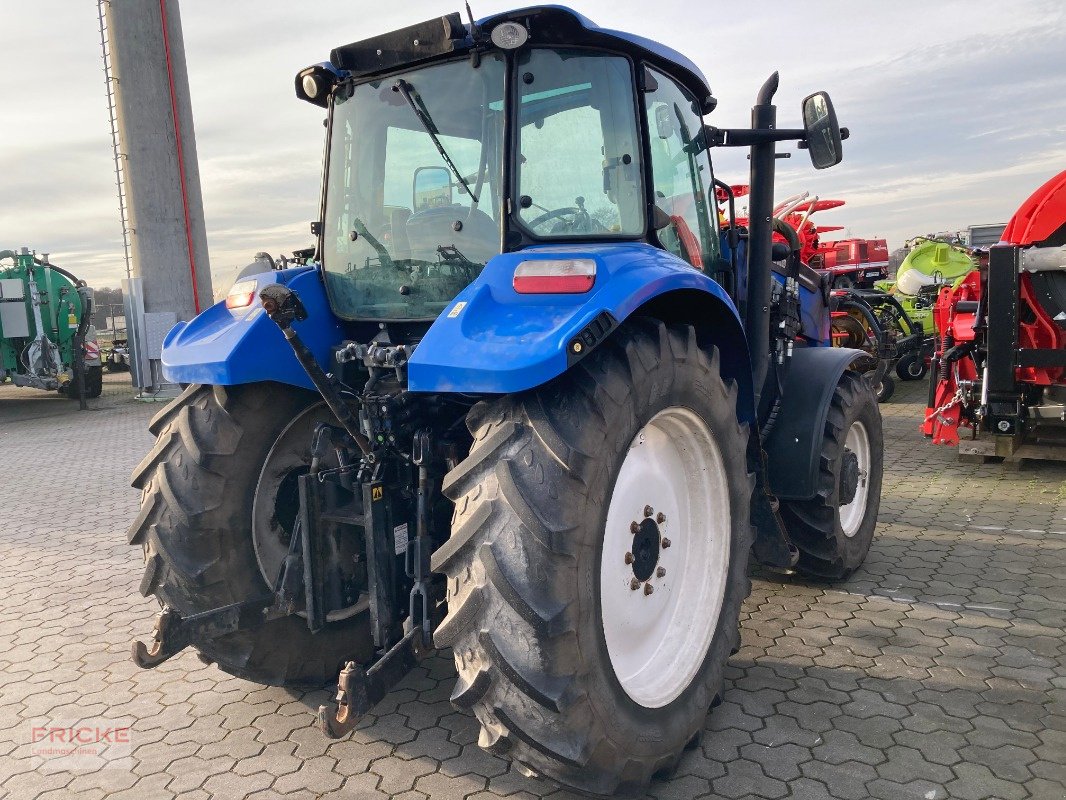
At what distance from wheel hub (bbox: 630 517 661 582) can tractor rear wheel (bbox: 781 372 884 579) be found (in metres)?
1.54

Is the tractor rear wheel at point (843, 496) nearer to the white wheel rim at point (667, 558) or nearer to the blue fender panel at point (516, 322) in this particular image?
the white wheel rim at point (667, 558)

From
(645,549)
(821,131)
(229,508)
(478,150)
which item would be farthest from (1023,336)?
(229,508)

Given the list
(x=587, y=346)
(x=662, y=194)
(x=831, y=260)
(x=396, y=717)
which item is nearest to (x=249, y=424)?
(x=396, y=717)

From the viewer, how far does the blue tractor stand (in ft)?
7.02

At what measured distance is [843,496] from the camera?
4.18 metres

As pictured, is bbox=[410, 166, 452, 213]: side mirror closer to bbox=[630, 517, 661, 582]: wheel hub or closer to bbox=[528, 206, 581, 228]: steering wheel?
bbox=[528, 206, 581, 228]: steering wheel

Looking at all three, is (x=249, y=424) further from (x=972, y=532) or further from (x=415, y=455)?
(x=972, y=532)

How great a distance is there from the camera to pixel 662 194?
126 inches

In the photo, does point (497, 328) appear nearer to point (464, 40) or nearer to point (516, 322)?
point (516, 322)

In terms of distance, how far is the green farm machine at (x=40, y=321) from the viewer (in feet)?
A: 43.3

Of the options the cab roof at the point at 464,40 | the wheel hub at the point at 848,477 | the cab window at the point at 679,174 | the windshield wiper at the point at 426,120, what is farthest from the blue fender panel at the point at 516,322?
the wheel hub at the point at 848,477

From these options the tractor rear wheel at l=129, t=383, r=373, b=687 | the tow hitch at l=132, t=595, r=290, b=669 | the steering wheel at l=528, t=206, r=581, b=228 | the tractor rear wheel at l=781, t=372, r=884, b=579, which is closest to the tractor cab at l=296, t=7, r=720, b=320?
the steering wheel at l=528, t=206, r=581, b=228

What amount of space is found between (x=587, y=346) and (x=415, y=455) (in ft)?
2.43

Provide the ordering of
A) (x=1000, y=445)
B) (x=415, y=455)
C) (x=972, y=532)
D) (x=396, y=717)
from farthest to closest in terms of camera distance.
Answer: (x=1000, y=445) → (x=972, y=532) → (x=396, y=717) → (x=415, y=455)
